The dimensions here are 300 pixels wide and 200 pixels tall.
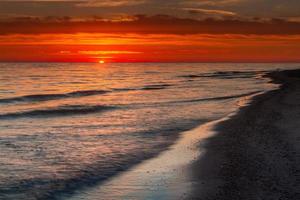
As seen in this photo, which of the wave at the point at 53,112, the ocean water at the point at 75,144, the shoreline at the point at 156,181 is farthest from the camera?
the wave at the point at 53,112

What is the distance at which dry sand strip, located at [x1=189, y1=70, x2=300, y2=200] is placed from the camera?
10.2 m

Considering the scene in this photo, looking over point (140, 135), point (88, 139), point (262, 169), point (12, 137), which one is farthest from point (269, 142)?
point (12, 137)

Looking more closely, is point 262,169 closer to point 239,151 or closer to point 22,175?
point 239,151

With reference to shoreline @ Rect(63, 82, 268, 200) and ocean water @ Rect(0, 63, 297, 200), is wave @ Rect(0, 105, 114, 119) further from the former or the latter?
shoreline @ Rect(63, 82, 268, 200)

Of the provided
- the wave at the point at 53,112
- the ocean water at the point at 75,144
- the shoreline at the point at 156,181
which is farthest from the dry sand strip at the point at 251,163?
the wave at the point at 53,112

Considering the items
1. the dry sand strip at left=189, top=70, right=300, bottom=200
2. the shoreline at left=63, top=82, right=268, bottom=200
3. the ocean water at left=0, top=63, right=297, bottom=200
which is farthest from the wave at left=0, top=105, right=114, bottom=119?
the shoreline at left=63, top=82, right=268, bottom=200

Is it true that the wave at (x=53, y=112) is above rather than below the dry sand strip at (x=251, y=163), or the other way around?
below

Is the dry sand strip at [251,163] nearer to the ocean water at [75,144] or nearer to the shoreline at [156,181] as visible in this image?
the shoreline at [156,181]

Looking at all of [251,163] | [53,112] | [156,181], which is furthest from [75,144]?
[53,112]

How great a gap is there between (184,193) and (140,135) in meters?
10.1

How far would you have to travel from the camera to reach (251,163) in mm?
13016

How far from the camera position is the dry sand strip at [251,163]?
10.2 meters

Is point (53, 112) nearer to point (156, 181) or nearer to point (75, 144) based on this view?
point (75, 144)

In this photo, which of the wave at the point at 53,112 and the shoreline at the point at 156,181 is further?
the wave at the point at 53,112
